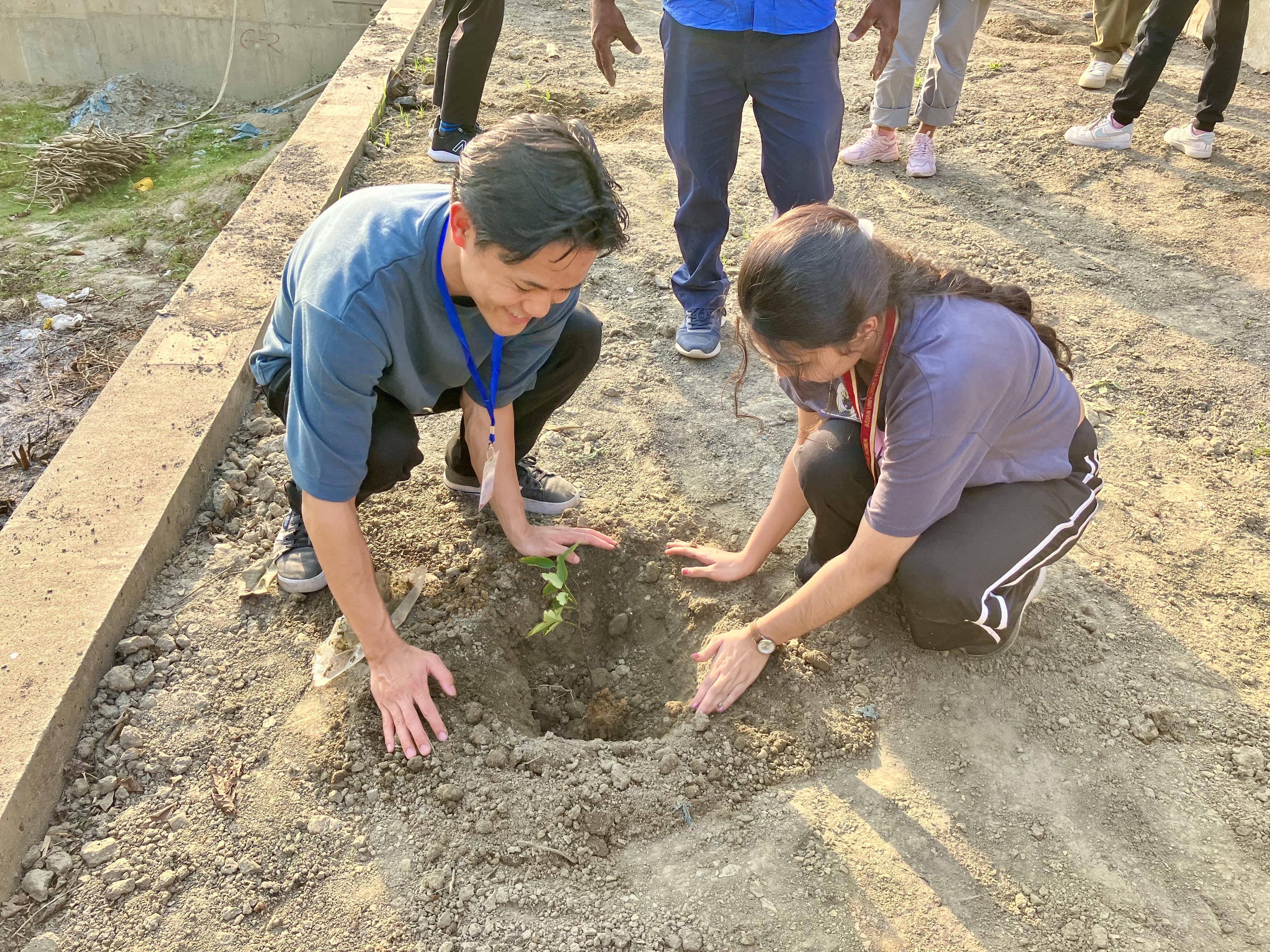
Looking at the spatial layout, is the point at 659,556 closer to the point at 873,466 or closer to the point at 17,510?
the point at 873,466

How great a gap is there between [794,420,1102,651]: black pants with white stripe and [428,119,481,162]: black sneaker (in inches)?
118

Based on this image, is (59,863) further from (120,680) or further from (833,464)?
(833,464)

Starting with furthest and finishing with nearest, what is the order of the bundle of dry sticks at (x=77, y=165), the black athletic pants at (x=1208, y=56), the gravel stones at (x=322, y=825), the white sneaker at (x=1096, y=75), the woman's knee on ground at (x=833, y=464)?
the bundle of dry sticks at (x=77, y=165), the white sneaker at (x=1096, y=75), the black athletic pants at (x=1208, y=56), the woman's knee on ground at (x=833, y=464), the gravel stones at (x=322, y=825)

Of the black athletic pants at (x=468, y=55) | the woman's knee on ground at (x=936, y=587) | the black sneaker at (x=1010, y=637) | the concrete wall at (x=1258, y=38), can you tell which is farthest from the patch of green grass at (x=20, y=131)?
the concrete wall at (x=1258, y=38)

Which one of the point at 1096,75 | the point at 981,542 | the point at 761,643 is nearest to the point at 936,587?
the point at 981,542

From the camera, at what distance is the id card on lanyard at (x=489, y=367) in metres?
1.82

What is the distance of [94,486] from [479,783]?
1369 millimetres

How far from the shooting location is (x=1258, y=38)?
221 inches

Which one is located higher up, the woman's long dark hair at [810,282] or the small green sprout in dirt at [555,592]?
the woman's long dark hair at [810,282]

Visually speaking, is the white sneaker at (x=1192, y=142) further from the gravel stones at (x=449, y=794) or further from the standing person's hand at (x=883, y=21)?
the gravel stones at (x=449, y=794)

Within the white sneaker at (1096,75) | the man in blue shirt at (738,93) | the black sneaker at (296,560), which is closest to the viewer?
the black sneaker at (296,560)

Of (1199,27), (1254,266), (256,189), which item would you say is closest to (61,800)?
(256,189)

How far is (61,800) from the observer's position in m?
1.95

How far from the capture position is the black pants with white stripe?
1985mm
